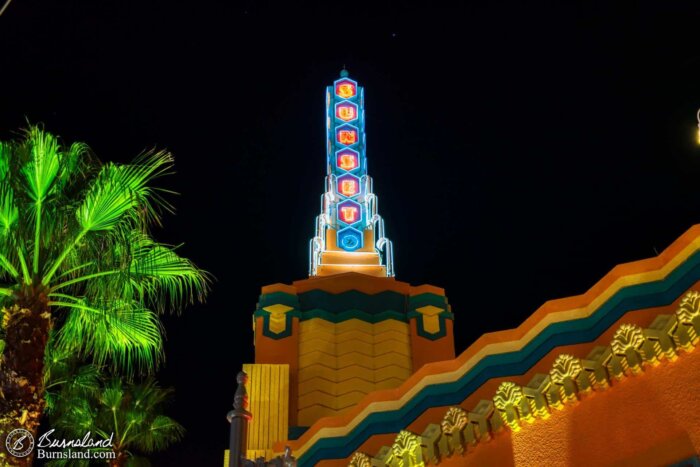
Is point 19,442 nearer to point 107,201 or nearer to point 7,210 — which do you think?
point 7,210

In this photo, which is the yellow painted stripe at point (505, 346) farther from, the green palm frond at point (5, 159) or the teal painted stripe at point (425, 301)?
the teal painted stripe at point (425, 301)

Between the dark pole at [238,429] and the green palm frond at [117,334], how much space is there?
354cm

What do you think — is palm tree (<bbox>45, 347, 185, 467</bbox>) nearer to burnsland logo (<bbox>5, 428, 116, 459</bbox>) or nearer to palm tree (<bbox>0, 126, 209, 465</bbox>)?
burnsland logo (<bbox>5, 428, 116, 459</bbox>)

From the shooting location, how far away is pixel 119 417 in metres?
21.6

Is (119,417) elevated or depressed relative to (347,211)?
depressed

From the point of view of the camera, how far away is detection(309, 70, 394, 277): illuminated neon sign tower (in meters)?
24.8

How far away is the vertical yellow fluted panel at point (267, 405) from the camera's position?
18.9 meters

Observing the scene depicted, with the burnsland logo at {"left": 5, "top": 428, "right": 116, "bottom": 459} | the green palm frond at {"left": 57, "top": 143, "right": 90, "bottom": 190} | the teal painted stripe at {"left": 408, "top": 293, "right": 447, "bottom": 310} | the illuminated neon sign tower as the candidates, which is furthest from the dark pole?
the illuminated neon sign tower

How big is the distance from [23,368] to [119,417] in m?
13.7

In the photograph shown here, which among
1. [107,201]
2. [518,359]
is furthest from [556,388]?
[107,201]

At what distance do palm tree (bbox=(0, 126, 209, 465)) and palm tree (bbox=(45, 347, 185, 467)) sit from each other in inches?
382

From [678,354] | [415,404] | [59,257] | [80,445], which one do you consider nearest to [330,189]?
[80,445]

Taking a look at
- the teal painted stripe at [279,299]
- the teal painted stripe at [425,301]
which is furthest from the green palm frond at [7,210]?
the teal painted stripe at [425,301]

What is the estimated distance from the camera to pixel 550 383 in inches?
355
